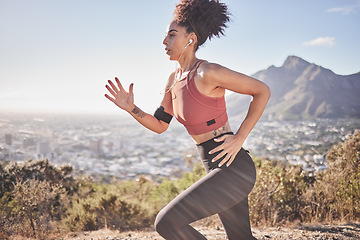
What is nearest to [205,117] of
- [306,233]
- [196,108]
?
[196,108]

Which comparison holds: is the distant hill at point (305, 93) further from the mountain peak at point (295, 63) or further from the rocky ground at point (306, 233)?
the rocky ground at point (306, 233)

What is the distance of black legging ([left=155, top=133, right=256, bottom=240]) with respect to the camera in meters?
1.26

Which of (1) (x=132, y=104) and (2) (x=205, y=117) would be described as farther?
(1) (x=132, y=104)

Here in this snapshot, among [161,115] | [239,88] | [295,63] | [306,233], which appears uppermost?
[295,63]

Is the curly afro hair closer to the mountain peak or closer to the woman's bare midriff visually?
the woman's bare midriff

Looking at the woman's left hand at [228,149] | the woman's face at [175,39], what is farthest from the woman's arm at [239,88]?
the woman's face at [175,39]

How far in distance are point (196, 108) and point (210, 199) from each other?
48 cm

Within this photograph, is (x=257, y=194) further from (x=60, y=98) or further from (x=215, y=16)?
(x=60, y=98)

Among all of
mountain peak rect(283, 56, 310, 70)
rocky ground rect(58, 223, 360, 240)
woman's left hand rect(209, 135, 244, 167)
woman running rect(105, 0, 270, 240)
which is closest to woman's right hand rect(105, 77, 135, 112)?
woman running rect(105, 0, 270, 240)

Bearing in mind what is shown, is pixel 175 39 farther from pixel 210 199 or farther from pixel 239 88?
pixel 210 199

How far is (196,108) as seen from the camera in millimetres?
1483

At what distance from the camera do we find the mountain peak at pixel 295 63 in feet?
60.8

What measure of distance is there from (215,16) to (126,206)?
16.5 ft

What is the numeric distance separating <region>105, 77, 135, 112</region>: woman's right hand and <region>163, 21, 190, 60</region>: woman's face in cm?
35
